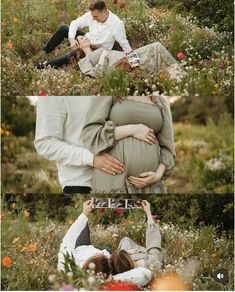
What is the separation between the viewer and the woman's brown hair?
4438 mm

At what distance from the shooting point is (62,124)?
4.53 m

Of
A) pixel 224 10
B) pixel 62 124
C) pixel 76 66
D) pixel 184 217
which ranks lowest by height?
pixel 184 217

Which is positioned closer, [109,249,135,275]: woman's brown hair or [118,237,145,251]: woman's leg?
[109,249,135,275]: woman's brown hair

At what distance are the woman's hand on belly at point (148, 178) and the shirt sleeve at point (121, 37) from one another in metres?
0.70

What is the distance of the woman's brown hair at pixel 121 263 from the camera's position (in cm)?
444

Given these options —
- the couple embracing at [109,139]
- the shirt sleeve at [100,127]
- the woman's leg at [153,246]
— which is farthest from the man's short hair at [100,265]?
the shirt sleeve at [100,127]

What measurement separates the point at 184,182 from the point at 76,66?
93cm

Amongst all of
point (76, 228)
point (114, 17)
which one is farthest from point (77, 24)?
point (76, 228)

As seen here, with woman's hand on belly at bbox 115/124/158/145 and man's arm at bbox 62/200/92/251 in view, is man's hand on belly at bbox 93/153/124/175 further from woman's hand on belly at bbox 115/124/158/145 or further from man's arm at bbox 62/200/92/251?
man's arm at bbox 62/200/92/251

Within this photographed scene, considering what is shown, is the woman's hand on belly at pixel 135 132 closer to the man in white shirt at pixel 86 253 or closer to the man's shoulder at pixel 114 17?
the man in white shirt at pixel 86 253

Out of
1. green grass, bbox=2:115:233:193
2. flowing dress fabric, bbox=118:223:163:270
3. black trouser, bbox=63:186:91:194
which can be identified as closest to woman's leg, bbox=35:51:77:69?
green grass, bbox=2:115:233:193

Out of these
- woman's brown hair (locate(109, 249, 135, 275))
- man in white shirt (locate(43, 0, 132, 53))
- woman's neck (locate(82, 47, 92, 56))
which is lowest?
woman's brown hair (locate(109, 249, 135, 275))

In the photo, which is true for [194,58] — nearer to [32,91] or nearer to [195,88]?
[195,88]

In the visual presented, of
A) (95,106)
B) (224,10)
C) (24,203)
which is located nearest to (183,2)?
(224,10)
